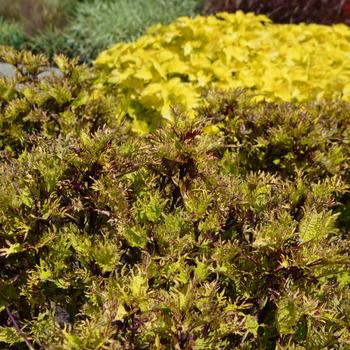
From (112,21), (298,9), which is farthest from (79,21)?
(298,9)

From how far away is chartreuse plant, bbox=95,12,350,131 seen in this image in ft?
12.1

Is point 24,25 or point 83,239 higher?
point 83,239

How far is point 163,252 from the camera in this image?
1.79 metres

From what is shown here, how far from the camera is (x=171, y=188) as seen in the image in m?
2.05

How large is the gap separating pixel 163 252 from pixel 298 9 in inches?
214

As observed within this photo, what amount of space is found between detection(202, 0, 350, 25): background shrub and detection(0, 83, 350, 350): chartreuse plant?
470cm

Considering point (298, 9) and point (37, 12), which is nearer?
point (298, 9)

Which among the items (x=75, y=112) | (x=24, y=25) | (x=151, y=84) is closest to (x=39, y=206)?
(x=75, y=112)

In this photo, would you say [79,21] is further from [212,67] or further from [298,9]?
[212,67]

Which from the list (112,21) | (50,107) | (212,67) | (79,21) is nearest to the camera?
(50,107)

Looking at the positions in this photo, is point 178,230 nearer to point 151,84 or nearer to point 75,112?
point 75,112

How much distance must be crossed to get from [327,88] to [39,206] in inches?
101

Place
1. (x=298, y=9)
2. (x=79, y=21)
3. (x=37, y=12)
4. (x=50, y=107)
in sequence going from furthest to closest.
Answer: (x=37, y=12) → (x=79, y=21) → (x=298, y=9) → (x=50, y=107)

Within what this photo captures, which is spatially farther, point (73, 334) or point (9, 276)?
point (9, 276)
